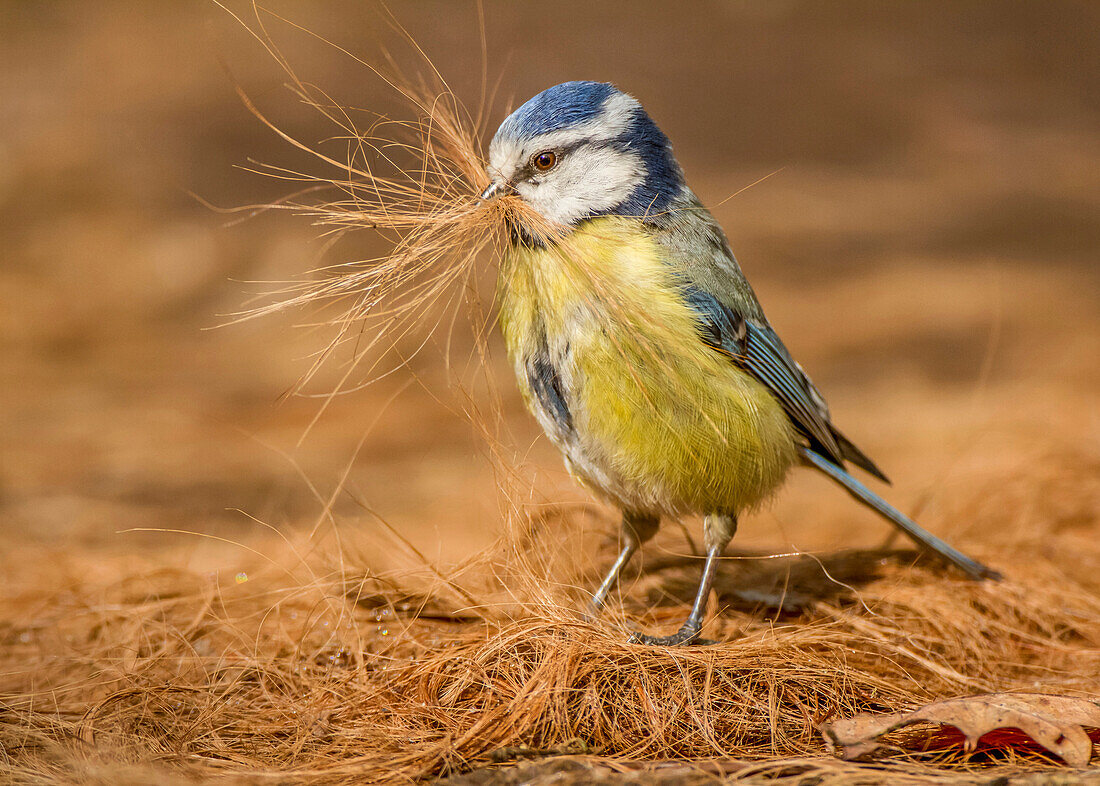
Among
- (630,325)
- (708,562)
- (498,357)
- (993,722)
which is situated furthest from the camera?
(498,357)

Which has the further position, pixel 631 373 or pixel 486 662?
pixel 631 373

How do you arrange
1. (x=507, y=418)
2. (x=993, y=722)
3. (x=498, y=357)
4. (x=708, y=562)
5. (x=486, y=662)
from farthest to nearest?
1. (x=498, y=357)
2. (x=507, y=418)
3. (x=708, y=562)
4. (x=486, y=662)
5. (x=993, y=722)

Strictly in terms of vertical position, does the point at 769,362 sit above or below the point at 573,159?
below

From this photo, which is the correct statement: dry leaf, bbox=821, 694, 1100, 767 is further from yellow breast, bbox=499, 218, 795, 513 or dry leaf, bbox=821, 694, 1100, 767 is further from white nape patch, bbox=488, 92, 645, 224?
white nape patch, bbox=488, 92, 645, 224

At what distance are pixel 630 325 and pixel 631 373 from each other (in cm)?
15

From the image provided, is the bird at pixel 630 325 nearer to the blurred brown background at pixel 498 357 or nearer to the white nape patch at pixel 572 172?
the white nape patch at pixel 572 172

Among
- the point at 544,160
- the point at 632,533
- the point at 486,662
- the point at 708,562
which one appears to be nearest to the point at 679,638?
the point at 708,562

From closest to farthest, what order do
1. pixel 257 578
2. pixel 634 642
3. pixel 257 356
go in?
pixel 634 642, pixel 257 578, pixel 257 356

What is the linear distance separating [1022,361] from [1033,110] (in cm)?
401

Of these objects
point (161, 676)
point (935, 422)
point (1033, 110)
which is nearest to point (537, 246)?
point (161, 676)

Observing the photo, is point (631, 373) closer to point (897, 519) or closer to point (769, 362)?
point (769, 362)

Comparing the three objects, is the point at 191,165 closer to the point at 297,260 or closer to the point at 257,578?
the point at 297,260

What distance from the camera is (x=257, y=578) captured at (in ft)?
11.3

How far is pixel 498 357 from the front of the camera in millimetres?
6629
